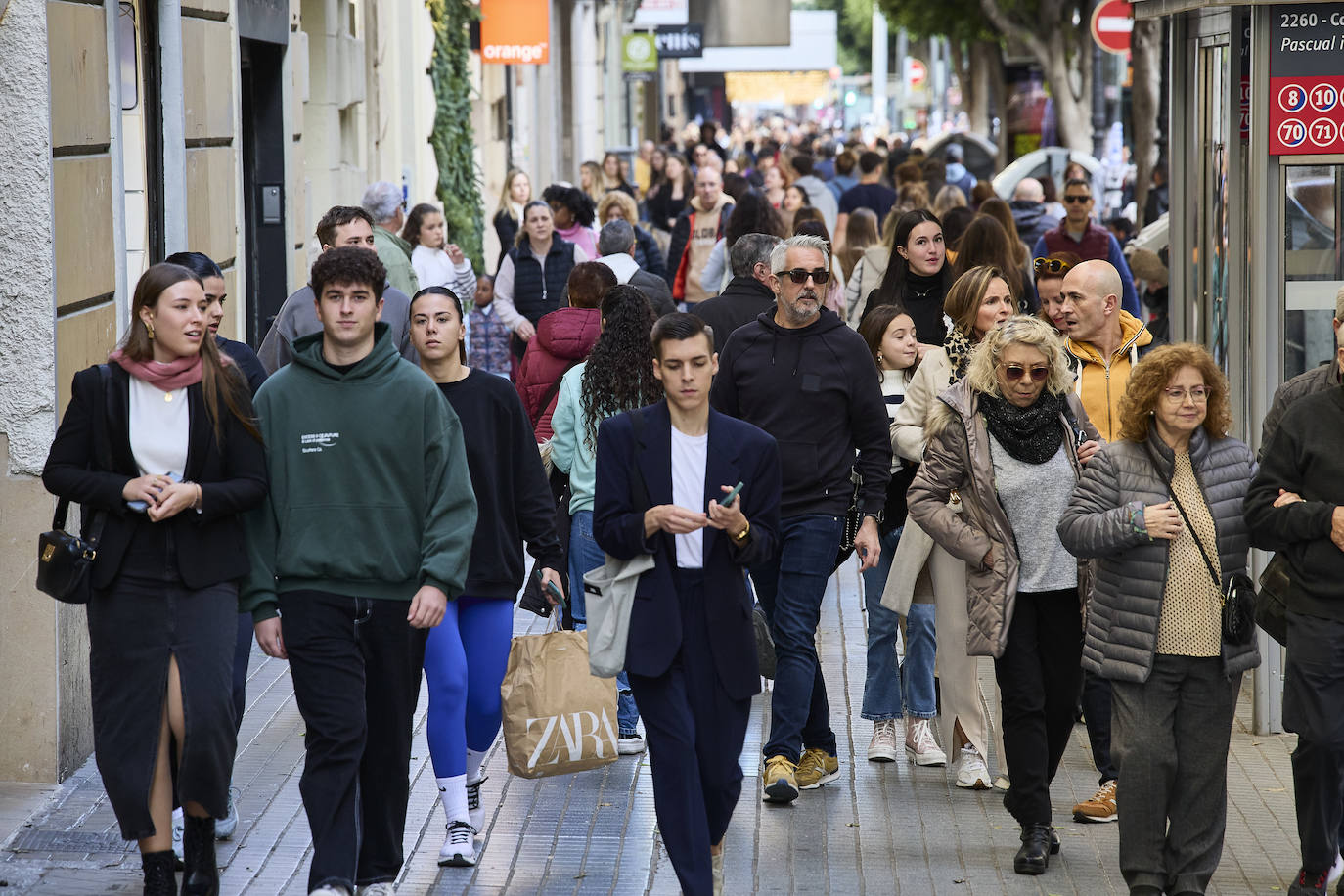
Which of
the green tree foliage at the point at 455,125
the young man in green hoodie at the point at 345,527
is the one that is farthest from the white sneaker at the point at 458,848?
the green tree foliage at the point at 455,125

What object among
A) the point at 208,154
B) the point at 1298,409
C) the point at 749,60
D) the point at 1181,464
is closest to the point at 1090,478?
the point at 1181,464

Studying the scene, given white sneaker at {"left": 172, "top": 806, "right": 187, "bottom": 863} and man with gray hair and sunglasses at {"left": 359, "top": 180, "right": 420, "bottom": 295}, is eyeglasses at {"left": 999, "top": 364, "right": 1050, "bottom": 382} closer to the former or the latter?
white sneaker at {"left": 172, "top": 806, "right": 187, "bottom": 863}

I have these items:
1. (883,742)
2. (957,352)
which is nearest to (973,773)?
(883,742)

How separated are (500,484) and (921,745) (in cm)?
221

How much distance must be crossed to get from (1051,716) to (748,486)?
1516 millimetres

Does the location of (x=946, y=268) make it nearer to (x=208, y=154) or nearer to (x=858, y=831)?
(x=858, y=831)

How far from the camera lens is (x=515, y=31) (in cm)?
2144

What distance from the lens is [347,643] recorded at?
545 cm

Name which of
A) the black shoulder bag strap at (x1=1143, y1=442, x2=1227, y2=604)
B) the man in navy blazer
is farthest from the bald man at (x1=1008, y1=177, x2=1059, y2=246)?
the man in navy blazer

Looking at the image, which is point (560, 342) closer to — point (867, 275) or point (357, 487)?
point (357, 487)

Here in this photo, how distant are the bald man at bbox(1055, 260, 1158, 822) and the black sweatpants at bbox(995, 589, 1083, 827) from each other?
2.13 ft

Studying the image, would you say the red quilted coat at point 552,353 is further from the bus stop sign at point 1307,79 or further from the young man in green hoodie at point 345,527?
the bus stop sign at point 1307,79

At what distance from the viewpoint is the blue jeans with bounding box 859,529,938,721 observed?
7461mm

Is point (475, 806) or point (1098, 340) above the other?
point (1098, 340)
